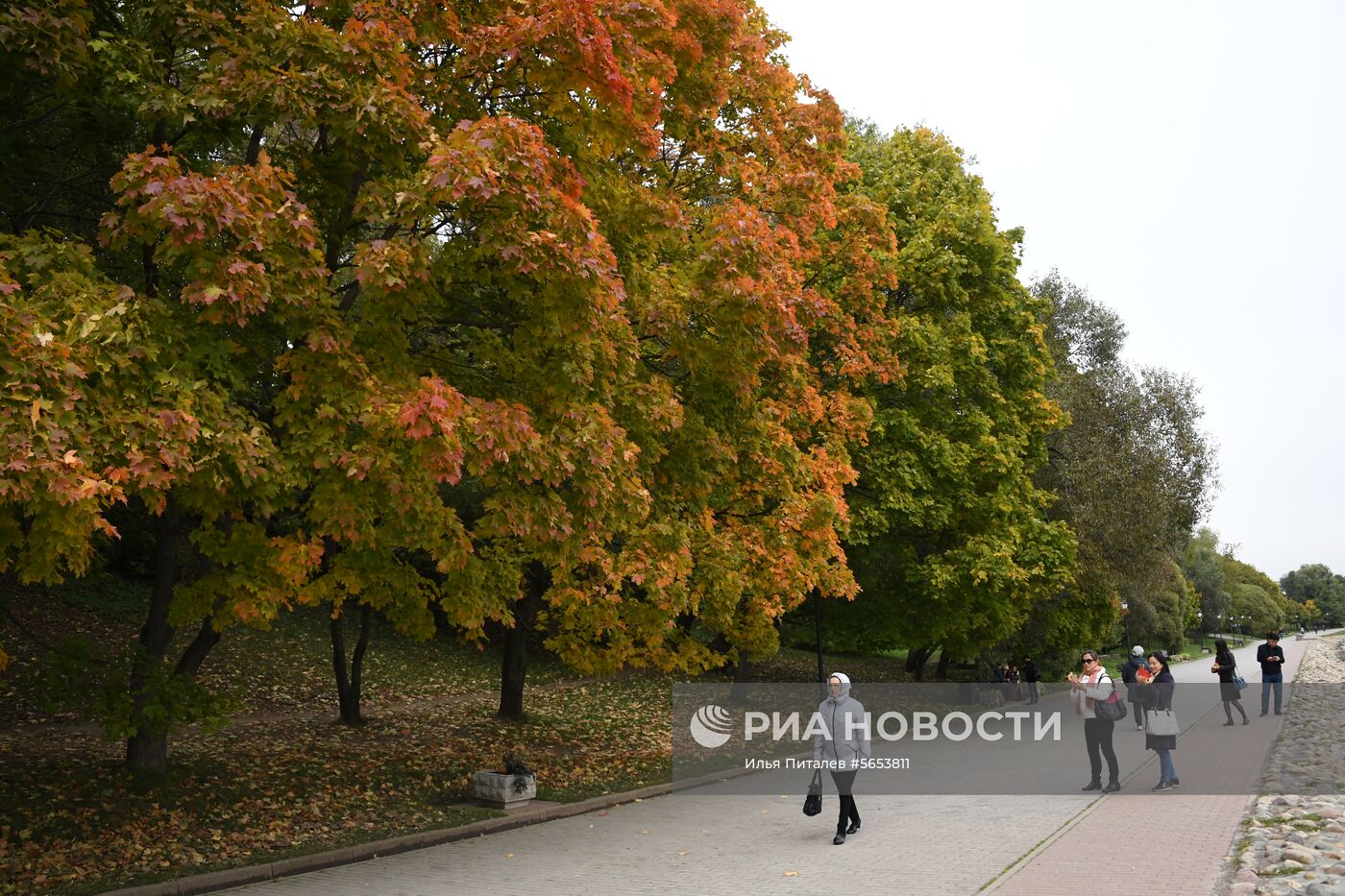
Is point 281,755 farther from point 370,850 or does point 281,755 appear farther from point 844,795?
point 844,795

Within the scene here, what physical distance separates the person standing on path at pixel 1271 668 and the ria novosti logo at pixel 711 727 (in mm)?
11441

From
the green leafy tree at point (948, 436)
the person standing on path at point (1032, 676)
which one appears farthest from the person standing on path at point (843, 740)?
the person standing on path at point (1032, 676)

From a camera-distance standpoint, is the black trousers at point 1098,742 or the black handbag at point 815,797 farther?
the black trousers at point 1098,742

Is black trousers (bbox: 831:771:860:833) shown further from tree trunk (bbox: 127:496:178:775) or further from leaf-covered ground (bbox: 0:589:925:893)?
tree trunk (bbox: 127:496:178:775)

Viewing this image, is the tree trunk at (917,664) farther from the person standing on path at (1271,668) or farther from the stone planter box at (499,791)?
the stone planter box at (499,791)

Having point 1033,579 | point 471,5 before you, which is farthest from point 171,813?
point 1033,579

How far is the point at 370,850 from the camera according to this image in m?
10.3

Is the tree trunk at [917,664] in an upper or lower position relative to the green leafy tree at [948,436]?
lower

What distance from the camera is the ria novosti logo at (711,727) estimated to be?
19.5 m

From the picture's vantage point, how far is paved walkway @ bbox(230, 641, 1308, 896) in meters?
8.81

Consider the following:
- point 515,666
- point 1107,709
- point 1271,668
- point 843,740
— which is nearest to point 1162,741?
point 1107,709

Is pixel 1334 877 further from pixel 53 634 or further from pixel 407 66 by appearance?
pixel 53 634

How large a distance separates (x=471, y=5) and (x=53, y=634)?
17.2 m

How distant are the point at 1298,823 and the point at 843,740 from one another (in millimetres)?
4888
